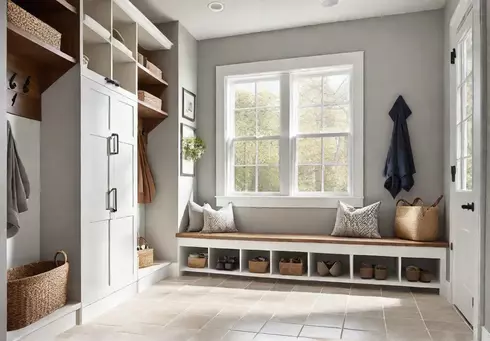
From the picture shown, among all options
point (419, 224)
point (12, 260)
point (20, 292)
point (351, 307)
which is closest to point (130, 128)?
point (12, 260)

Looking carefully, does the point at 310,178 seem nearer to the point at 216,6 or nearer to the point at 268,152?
the point at 268,152

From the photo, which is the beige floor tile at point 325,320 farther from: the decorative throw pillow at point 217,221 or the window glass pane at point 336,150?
the window glass pane at point 336,150

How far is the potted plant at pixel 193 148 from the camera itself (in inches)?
188

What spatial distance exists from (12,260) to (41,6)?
1.88m

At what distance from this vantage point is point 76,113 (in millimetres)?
3000

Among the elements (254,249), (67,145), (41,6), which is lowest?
(254,249)

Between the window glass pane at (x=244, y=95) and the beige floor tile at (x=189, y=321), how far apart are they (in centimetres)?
279

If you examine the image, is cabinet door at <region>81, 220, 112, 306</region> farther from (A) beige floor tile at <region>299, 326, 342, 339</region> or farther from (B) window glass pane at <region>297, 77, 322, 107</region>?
(B) window glass pane at <region>297, 77, 322, 107</region>

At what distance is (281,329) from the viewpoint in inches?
115

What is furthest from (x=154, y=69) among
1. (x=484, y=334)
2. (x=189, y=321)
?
(x=484, y=334)

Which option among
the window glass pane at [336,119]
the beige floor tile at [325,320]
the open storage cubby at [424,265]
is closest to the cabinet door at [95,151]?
the beige floor tile at [325,320]

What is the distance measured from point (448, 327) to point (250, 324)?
149 centimetres

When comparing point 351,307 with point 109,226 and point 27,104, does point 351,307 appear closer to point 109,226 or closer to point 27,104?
point 109,226

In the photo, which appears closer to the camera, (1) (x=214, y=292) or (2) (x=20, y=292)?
(2) (x=20, y=292)
